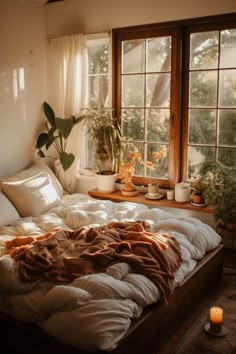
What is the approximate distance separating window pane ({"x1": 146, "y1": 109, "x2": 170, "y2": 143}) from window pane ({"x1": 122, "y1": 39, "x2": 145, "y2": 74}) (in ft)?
1.55

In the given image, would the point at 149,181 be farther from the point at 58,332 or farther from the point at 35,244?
the point at 58,332

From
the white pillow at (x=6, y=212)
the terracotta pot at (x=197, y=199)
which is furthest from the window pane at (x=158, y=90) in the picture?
the white pillow at (x=6, y=212)

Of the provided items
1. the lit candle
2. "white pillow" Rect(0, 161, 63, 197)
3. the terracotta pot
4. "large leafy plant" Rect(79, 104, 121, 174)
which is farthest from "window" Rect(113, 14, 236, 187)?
the lit candle

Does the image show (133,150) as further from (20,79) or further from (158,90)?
(20,79)

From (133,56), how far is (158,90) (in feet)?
1.54

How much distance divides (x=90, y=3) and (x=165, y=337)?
356cm

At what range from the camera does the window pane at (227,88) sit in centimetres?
404

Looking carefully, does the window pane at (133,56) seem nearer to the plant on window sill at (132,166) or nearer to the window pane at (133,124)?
the window pane at (133,124)

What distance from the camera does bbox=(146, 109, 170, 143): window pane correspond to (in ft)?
14.6

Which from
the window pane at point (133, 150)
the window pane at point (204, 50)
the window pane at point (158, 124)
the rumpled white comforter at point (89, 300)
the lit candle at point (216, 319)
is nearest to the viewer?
the rumpled white comforter at point (89, 300)

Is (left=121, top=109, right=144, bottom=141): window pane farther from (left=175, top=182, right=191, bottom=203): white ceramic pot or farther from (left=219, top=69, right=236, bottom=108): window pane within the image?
(left=219, top=69, right=236, bottom=108): window pane

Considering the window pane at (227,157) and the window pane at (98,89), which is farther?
the window pane at (98,89)

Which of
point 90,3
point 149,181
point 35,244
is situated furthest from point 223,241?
point 90,3

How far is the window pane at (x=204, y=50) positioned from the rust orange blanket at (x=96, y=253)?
1836 millimetres
